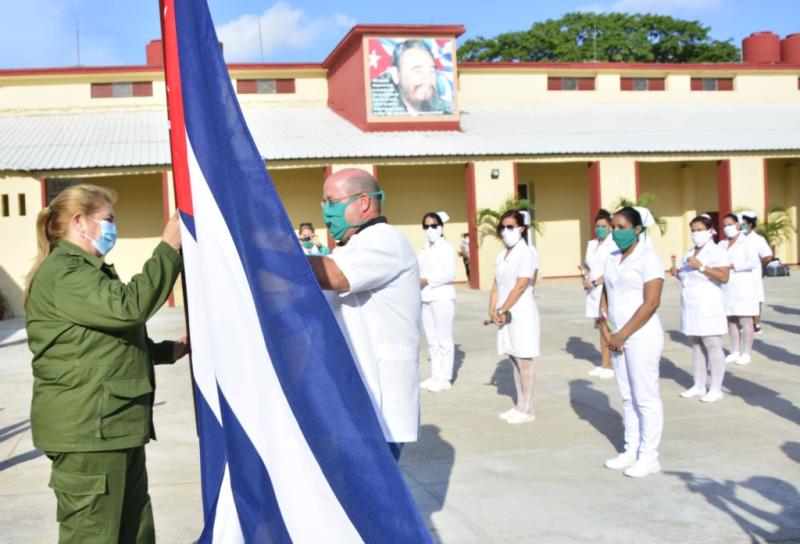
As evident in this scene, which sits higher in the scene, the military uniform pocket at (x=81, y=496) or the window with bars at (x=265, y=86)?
the window with bars at (x=265, y=86)

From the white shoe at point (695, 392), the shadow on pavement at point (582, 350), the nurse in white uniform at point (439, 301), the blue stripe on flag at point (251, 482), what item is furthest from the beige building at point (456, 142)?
the blue stripe on flag at point (251, 482)

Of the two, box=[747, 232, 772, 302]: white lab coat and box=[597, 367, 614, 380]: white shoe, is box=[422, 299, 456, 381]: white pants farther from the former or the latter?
box=[747, 232, 772, 302]: white lab coat

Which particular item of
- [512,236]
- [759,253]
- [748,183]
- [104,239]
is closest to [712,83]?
[748,183]

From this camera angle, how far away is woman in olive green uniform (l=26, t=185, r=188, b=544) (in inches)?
118

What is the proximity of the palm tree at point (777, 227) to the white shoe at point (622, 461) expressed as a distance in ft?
75.9

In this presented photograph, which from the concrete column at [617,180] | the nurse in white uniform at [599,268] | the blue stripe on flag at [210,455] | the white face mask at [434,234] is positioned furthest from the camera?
the concrete column at [617,180]

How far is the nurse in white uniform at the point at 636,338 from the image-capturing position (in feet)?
19.1

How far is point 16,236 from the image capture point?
21.9 metres

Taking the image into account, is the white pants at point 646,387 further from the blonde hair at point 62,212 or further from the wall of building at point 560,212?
the wall of building at point 560,212

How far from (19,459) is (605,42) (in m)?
44.8

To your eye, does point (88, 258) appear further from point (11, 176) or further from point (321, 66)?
point (321, 66)

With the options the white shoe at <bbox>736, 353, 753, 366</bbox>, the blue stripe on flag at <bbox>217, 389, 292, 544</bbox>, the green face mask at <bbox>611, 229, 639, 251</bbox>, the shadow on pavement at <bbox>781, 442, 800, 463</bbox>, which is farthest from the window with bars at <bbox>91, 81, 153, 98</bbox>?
the blue stripe on flag at <bbox>217, 389, 292, 544</bbox>

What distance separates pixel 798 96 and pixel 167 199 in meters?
24.2

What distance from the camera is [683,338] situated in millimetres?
12656
